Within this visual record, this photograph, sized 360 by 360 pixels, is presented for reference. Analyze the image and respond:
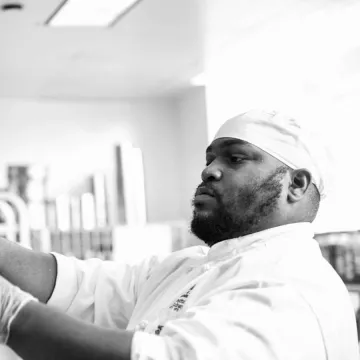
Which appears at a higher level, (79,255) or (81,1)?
(81,1)

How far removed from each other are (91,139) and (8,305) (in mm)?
4790

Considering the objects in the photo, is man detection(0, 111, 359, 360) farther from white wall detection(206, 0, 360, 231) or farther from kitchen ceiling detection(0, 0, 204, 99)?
kitchen ceiling detection(0, 0, 204, 99)

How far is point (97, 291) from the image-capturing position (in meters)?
1.80

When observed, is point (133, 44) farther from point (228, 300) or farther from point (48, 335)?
point (48, 335)

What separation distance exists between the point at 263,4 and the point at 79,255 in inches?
104

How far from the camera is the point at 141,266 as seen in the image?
6.15ft

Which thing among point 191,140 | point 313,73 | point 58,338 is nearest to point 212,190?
point 58,338

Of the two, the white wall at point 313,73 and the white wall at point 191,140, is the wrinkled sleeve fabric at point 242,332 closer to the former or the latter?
the white wall at point 313,73

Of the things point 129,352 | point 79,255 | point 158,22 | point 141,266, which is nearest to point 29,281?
point 141,266

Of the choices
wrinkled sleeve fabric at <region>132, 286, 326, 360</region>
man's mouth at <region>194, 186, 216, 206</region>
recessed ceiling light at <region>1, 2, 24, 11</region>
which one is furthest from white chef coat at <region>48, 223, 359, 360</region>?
recessed ceiling light at <region>1, 2, 24, 11</region>

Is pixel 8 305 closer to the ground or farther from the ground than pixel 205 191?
closer to the ground

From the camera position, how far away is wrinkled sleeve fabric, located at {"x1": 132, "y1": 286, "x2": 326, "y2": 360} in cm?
114

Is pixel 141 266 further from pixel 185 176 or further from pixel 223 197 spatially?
pixel 185 176

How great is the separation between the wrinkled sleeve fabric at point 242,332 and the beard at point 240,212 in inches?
13.6
